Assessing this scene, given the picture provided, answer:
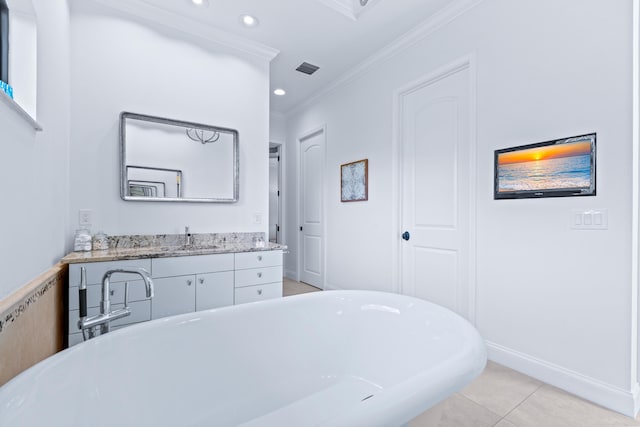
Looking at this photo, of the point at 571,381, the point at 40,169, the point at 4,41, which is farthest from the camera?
the point at 571,381

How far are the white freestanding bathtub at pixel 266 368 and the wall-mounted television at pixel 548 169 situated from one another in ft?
3.62

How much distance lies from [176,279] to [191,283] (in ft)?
0.34

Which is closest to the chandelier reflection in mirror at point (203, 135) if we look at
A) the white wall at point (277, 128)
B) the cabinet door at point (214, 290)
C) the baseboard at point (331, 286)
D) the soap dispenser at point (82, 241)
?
the soap dispenser at point (82, 241)

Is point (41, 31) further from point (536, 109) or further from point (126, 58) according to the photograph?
point (536, 109)

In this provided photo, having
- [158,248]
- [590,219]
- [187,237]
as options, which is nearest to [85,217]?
[158,248]

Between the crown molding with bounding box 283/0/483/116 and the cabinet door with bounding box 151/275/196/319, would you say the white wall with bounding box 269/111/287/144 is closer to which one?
the crown molding with bounding box 283/0/483/116

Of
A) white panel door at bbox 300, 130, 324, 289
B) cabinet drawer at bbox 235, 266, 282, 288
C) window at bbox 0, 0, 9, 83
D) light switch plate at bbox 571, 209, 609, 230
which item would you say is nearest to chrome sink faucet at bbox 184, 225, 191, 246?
cabinet drawer at bbox 235, 266, 282, 288

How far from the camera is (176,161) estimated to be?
8.16 feet

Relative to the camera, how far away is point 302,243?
14.6 ft

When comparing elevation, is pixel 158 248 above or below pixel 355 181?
below

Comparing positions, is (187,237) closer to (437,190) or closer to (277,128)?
(437,190)

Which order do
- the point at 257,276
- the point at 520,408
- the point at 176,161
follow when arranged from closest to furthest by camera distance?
the point at 520,408, the point at 257,276, the point at 176,161

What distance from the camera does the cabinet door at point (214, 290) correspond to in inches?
82.5

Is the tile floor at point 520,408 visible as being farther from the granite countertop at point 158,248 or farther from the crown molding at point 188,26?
the crown molding at point 188,26
